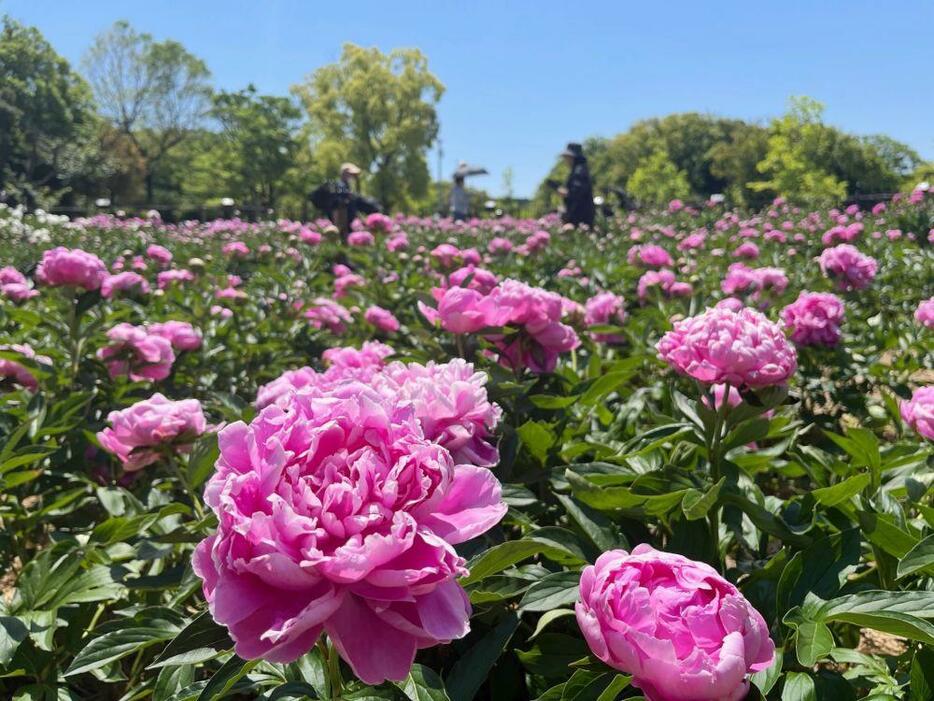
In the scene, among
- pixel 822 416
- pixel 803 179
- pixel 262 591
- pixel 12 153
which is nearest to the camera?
pixel 262 591

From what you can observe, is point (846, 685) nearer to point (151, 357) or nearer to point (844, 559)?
point (844, 559)

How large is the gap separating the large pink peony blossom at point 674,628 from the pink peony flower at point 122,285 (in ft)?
9.62

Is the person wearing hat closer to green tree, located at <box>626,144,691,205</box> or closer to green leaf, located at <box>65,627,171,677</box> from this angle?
green leaf, located at <box>65,627,171,677</box>

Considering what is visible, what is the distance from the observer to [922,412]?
1.28m

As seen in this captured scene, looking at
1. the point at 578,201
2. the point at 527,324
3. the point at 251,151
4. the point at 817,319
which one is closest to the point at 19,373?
the point at 527,324

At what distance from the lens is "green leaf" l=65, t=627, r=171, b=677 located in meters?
0.93

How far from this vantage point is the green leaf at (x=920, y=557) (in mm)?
863

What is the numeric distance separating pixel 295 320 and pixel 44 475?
5.85 ft

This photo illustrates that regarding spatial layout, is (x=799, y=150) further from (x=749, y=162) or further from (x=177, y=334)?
(x=177, y=334)

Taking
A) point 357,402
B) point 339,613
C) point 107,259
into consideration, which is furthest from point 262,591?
point 107,259

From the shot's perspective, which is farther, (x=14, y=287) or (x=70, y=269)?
(x=14, y=287)

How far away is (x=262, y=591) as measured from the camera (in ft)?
1.95

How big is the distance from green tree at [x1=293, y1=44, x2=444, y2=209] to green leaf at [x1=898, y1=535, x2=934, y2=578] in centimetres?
4242

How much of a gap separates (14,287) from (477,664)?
10.6 ft
